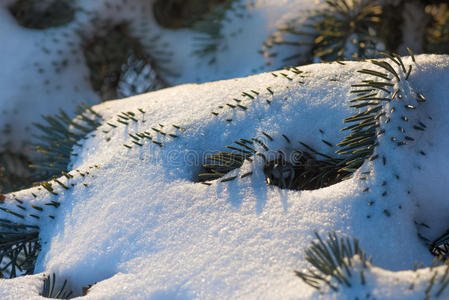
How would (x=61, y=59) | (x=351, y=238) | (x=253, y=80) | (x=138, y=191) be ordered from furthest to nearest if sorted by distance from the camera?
1. (x=61, y=59)
2. (x=253, y=80)
3. (x=138, y=191)
4. (x=351, y=238)

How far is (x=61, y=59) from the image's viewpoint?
143cm

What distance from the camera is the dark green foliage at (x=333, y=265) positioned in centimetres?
57

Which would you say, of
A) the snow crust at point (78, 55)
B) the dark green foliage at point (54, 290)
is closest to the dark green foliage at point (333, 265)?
the dark green foliage at point (54, 290)

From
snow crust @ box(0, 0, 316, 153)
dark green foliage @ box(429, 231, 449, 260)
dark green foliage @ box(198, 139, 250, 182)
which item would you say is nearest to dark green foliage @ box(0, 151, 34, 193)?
snow crust @ box(0, 0, 316, 153)

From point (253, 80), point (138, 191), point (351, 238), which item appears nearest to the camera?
point (351, 238)

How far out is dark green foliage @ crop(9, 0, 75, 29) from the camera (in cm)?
138

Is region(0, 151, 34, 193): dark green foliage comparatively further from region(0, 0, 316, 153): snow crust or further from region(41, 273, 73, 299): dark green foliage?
region(41, 273, 73, 299): dark green foliage

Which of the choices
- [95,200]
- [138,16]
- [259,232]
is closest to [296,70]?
[259,232]

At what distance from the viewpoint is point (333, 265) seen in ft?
1.92

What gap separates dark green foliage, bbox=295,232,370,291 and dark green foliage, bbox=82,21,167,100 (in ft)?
3.56

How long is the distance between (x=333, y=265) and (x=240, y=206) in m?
0.20

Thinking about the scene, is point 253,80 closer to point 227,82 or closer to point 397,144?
point 227,82

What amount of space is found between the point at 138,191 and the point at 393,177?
464 millimetres

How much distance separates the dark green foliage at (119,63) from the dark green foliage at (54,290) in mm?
906
